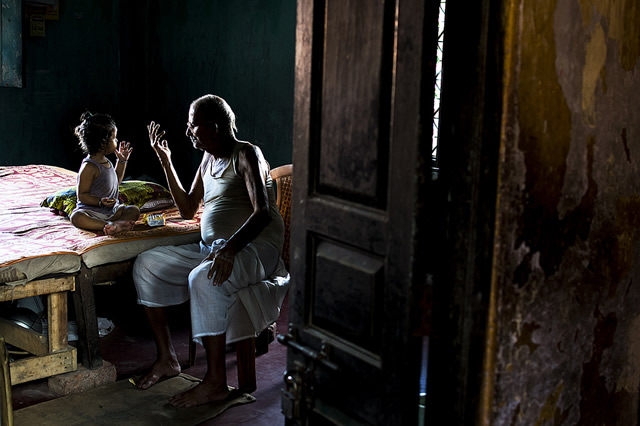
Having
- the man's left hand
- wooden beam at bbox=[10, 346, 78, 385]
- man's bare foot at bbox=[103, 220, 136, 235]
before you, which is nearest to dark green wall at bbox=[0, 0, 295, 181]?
man's bare foot at bbox=[103, 220, 136, 235]

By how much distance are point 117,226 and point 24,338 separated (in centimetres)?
77

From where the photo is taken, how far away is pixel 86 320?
3672mm

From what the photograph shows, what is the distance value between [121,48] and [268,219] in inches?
195

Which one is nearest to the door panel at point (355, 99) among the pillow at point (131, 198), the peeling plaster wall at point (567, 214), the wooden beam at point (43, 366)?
the peeling plaster wall at point (567, 214)

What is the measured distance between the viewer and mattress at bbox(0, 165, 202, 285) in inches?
137

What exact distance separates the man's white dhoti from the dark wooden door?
139 cm

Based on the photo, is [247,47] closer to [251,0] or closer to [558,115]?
[251,0]

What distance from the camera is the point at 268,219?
3670mm

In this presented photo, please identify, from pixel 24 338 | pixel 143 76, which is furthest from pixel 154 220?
pixel 143 76

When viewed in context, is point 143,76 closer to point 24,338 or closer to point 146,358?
point 146,358

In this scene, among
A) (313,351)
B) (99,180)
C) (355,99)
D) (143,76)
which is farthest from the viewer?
(143,76)

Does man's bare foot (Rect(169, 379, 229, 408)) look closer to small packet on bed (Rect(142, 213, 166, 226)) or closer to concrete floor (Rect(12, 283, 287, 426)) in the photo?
concrete floor (Rect(12, 283, 287, 426))

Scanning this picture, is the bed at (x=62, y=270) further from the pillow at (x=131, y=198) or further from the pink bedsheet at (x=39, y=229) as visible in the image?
the pillow at (x=131, y=198)

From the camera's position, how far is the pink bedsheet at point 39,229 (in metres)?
3.65
